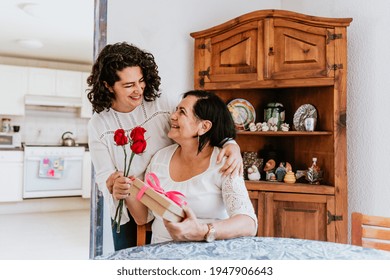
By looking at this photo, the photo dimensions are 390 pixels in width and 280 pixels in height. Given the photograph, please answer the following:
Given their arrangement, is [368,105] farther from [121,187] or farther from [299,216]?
[121,187]

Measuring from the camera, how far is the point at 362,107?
2154mm

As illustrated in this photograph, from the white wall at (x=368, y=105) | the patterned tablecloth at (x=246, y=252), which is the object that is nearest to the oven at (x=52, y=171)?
the white wall at (x=368, y=105)

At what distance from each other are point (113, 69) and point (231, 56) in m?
1.11

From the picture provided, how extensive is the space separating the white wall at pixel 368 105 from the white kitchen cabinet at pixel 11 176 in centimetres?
395

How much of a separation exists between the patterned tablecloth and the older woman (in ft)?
0.40

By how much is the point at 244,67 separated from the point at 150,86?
3.19ft

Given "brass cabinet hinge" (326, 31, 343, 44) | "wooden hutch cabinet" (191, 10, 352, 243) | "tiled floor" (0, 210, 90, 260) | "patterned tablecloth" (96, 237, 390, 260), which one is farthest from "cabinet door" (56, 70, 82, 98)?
"patterned tablecloth" (96, 237, 390, 260)

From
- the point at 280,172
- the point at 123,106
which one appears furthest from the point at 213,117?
the point at 280,172

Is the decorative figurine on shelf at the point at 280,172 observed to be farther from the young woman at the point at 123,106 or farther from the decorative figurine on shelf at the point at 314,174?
the young woman at the point at 123,106

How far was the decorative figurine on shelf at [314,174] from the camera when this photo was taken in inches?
85.3

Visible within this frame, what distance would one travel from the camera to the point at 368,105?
2.12m

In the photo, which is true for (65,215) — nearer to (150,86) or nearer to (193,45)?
(193,45)

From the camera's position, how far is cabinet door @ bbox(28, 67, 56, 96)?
4924 mm

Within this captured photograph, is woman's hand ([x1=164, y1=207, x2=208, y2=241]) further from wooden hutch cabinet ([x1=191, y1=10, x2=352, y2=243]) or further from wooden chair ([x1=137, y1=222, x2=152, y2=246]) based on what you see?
wooden hutch cabinet ([x1=191, y1=10, x2=352, y2=243])
